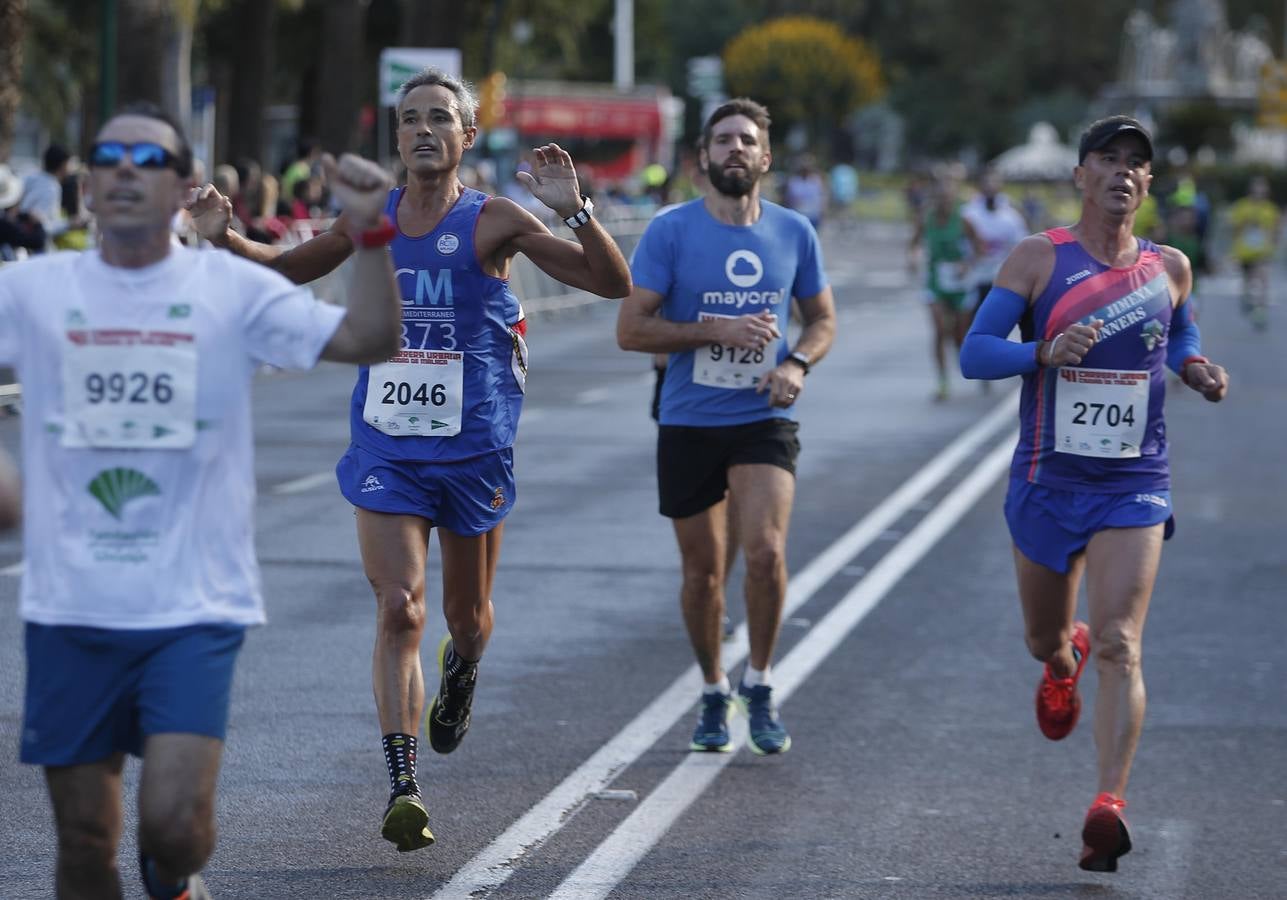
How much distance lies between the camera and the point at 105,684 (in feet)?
14.7

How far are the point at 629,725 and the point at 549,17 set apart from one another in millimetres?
38052

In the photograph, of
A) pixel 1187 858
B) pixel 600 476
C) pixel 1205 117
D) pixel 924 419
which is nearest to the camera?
pixel 1187 858

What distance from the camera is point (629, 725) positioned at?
315 inches

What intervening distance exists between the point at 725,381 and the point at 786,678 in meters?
1.66

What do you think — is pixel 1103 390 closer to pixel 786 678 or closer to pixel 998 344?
pixel 998 344

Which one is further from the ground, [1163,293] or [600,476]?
[1163,293]

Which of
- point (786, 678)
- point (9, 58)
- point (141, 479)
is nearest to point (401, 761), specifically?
point (141, 479)

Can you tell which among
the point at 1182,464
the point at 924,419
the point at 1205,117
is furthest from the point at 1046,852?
the point at 1205,117

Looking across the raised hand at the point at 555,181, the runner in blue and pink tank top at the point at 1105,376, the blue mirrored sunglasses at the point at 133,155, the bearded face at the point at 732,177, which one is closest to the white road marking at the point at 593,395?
the bearded face at the point at 732,177

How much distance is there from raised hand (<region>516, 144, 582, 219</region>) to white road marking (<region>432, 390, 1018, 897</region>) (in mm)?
1682

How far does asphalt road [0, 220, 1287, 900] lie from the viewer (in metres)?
6.20

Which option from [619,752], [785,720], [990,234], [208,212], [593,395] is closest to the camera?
[208,212]

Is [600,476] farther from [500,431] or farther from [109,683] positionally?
[109,683]

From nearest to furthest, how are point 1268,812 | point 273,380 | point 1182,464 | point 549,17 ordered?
point 1268,812 < point 1182,464 < point 273,380 < point 549,17
